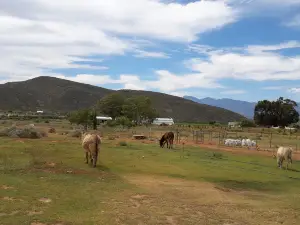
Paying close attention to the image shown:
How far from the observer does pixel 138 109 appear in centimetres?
11419

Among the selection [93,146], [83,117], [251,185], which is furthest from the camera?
[83,117]

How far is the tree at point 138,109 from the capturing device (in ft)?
366

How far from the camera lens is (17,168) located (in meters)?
20.0

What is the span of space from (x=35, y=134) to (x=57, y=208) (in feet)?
94.2

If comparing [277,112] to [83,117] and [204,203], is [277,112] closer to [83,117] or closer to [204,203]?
[83,117]

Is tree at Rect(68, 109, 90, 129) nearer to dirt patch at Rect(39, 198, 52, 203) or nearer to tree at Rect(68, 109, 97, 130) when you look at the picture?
Result: tree at Rect(68, 109, 97, 130)

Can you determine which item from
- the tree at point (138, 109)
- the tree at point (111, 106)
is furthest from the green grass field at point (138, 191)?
the tree at point (111, 106)

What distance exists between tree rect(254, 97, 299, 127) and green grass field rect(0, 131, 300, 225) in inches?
3731

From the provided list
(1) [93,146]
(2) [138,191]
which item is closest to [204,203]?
(2) [138,191]

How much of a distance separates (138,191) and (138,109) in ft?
319

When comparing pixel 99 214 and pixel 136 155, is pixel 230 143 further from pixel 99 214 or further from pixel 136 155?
pixel 99 214

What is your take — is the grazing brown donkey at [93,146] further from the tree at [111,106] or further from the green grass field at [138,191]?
the tree at [111,106]

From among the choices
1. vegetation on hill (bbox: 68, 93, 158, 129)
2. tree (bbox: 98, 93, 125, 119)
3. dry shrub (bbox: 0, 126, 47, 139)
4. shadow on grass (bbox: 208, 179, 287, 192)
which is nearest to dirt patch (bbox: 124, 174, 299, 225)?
shadow on grass (bbox: 208, 179, 287, 192)

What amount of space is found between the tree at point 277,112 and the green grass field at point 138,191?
9477 cm
